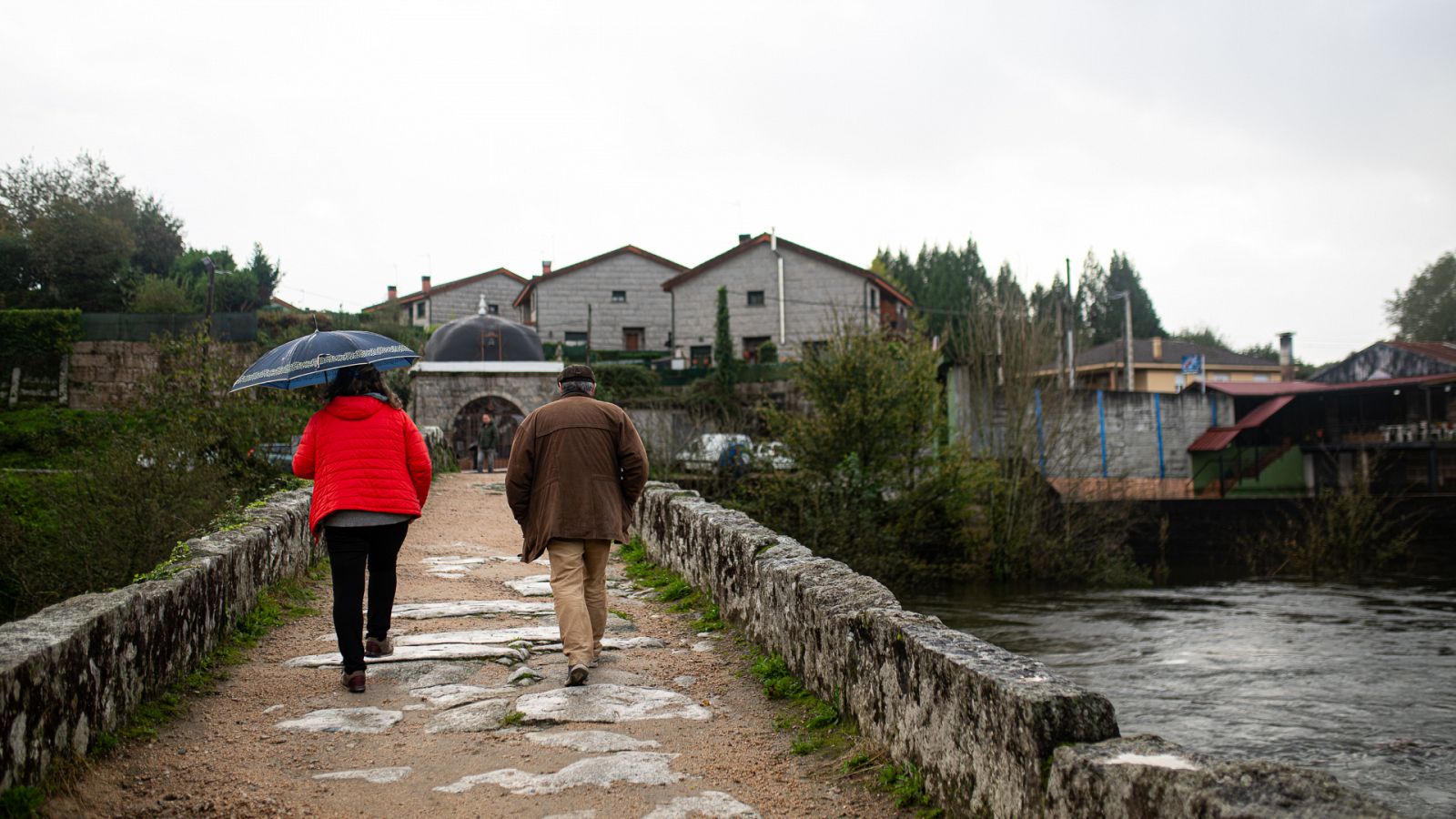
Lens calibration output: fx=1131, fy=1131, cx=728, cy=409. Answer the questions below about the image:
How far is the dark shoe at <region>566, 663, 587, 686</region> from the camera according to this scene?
5715 mm

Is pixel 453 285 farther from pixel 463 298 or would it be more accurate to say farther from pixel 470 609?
pixel 470 609

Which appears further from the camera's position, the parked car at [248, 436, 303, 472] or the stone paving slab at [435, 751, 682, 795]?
the parked car at [248, 436, 303, 472]

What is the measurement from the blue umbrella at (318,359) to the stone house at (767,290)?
134ft

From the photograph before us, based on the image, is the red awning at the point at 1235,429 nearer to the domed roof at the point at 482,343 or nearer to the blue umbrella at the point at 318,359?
the domed roof at the point at 482,343

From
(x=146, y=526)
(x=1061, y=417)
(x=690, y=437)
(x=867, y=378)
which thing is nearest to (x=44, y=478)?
(x=146, y=526)

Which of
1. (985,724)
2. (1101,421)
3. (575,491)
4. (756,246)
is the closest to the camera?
(985,724)

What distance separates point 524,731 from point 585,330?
46384 millimetres

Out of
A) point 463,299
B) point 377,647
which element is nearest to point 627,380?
point 463,299

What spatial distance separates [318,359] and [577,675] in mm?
2095

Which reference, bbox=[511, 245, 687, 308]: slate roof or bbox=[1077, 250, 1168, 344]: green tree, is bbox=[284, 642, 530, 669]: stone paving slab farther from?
bbox=[1077, 250, 1168, 344]: green tree

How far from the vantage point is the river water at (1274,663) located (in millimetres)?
10633

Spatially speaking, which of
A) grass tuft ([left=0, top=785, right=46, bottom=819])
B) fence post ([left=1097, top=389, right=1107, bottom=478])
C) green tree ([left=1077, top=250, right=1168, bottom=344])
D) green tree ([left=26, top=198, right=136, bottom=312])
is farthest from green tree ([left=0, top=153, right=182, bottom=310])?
green tree ([left=1077, top=250, right=1168, bottom=344])

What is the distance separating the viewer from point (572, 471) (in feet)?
19.5

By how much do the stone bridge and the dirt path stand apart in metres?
0.01
